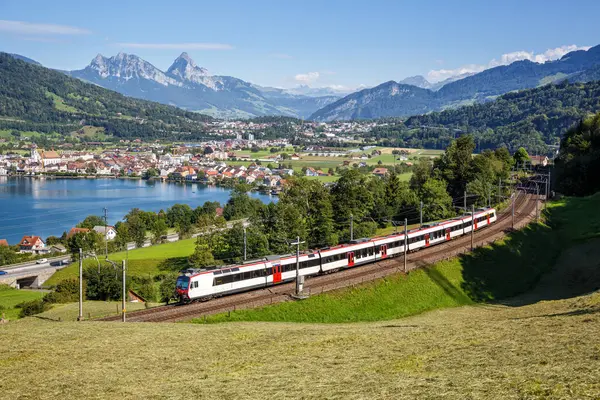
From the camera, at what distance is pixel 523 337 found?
58.2 ft

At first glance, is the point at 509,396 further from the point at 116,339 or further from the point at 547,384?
the point at 116,339

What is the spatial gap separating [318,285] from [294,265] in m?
2.21

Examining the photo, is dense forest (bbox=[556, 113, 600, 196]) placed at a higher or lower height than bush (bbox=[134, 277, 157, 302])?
higher

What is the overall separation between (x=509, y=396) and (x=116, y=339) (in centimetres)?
1394

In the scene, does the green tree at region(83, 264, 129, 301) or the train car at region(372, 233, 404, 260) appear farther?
the train car at region(372, 233, 404, 260)

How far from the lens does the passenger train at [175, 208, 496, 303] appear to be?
3080 centimetres

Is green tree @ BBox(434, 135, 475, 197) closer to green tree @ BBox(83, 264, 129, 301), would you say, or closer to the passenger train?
the passenger train

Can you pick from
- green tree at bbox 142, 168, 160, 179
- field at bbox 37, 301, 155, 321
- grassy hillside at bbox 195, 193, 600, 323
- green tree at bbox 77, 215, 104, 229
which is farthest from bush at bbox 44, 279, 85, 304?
green tree at bbox 142, 168, 160, 179

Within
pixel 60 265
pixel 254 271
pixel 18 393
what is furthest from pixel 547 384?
pixel 60 265

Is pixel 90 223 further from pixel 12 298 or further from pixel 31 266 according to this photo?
pixel 12 298

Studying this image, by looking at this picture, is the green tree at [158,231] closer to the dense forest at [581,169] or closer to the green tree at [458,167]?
the green tree at [458,167]

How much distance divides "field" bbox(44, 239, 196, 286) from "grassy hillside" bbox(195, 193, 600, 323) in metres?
25.8

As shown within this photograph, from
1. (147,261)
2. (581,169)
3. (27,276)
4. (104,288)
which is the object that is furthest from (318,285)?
(581,169)

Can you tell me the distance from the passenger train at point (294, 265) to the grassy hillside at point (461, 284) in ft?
10.7
